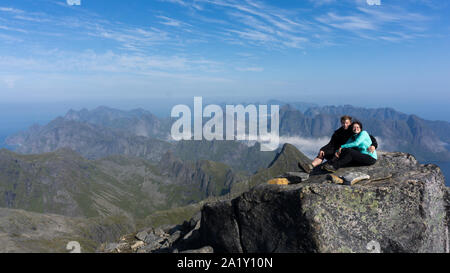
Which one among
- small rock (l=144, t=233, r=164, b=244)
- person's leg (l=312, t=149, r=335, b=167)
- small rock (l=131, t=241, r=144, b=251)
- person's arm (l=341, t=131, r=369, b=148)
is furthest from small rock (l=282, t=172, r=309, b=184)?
small rock (l=131, t=241, r=144, b=251)

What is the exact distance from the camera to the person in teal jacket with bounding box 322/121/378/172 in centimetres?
1545

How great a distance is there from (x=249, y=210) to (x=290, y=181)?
3.71m

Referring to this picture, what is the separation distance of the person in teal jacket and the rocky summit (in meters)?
0.99

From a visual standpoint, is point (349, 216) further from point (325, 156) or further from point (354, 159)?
point (325, 156)

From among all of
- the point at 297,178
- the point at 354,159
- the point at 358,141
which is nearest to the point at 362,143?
the point at 358,141

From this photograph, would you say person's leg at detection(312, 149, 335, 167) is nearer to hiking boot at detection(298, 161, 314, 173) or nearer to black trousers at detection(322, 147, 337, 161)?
black trousers at detection(322, 147, 337, 161)

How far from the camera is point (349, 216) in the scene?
38.9 feet

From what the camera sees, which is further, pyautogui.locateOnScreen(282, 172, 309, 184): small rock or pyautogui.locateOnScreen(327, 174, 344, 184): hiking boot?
pyautogui.locateOnScreen(282, 172, 309, 184): small rock

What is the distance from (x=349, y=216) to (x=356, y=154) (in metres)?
5.11

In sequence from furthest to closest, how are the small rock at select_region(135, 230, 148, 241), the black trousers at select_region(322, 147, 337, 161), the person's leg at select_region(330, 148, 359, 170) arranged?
the small rock at select_region(135, 230, 148, 241) < the black trousers at select_region(322, 147, 337, 161) < the person's leg at select_region(330, 148, 359, 170)

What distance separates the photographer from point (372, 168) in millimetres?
15266

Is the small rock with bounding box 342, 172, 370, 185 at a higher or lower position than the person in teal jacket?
lower
